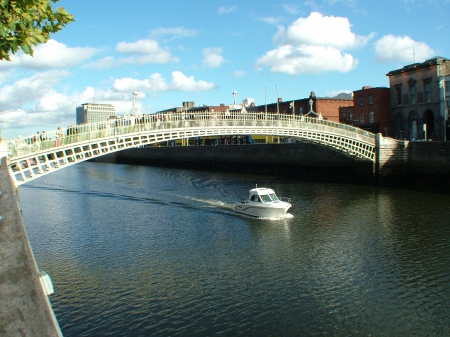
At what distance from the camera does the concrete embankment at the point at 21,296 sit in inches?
90.7

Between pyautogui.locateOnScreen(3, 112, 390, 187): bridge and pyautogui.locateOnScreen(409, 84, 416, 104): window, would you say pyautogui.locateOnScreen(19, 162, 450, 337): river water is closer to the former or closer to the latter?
pyautogui.locateOnScreen(3, 112, 390, 187): bridge

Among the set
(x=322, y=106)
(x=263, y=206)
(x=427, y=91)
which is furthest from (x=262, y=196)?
(x=322, y=106)

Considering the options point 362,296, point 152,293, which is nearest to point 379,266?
point 362,296

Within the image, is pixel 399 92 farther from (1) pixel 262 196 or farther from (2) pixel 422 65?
(1) pixel 262 196

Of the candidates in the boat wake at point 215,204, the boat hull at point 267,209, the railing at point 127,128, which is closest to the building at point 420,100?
the railing at point 127,128

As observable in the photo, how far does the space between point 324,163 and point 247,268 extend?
31794 mm

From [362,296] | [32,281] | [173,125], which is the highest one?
[173,125]

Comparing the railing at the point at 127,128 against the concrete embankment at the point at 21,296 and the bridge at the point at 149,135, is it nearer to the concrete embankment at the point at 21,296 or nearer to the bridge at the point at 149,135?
the bridge at the point at 149,135

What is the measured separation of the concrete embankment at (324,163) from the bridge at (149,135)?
2100 millimetres

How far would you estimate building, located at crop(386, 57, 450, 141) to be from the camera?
151 feet

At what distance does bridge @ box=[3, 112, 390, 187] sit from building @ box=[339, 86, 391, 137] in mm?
13623

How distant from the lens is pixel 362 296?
13219 millimetres

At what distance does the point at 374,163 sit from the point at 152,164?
1824 inches

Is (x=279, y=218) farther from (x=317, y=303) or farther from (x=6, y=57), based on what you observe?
(x=6, y=57)
